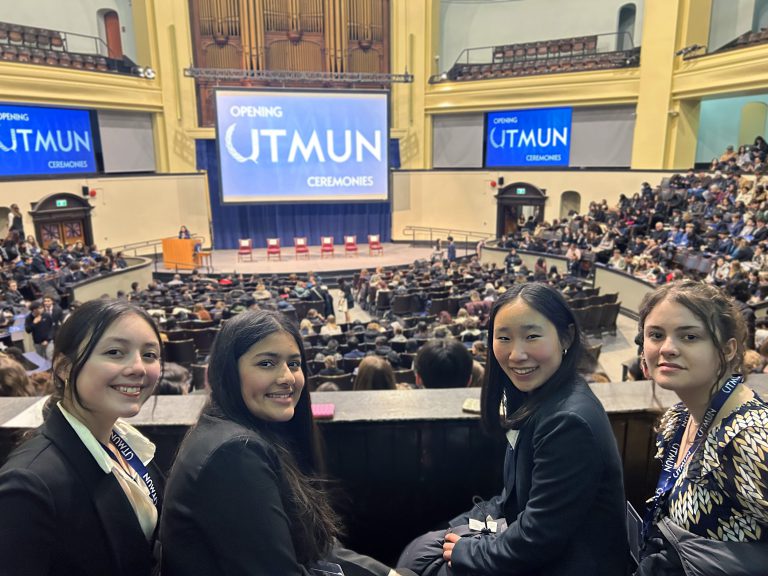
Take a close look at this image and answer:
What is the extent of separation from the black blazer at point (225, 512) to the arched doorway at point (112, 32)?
22.6 meters

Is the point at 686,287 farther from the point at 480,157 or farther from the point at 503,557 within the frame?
the point at 480,157

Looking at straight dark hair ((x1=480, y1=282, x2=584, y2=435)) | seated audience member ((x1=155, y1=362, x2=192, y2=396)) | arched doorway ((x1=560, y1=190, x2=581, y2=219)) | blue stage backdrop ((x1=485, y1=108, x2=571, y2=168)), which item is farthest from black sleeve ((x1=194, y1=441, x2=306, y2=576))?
blue stage backdrop ((x1=485, y1=108, x2=571, y2=168))

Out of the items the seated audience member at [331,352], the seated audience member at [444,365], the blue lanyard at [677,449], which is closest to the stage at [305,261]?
the seated audience member at [331,352]

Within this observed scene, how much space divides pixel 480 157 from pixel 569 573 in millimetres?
20956

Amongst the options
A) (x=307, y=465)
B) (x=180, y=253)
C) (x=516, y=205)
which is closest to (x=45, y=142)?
(x=180, y=253)

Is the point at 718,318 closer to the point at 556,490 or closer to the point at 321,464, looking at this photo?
the point at 556,490

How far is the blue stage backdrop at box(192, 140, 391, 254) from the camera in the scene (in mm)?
21312

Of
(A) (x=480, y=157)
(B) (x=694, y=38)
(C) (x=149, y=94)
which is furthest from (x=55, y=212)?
(B) (x=694, y=38)

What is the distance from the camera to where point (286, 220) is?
22.0m

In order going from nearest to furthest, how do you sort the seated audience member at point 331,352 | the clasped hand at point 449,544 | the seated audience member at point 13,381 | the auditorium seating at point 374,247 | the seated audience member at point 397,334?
1. the clasped hand at point 449,544
2. the seated audience member at point 13,381
3. the seated audience member at point 331,352
4. the seated audience member at point 397,334
5. the auditorium seating at point 374,247

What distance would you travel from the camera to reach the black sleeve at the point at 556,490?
1.55 metres

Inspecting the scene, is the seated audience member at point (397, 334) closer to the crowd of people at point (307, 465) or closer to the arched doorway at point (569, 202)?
the crowd of people at point (307, 465)

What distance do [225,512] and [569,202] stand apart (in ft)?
65.9

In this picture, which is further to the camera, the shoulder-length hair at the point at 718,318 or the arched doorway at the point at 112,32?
the arched doorway at the point at 112,32
